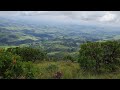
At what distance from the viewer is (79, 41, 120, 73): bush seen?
762cm

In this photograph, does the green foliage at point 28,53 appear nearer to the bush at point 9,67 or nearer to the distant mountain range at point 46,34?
the bush at point 9,67

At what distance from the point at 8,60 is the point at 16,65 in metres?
0.23

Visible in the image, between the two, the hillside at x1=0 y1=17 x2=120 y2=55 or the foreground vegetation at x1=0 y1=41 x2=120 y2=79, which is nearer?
the foreground vegetation at x1=0 y1=41 x2=120 y2=79

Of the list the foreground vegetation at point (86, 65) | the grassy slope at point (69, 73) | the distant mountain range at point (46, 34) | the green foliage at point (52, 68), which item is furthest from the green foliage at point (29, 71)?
the distant mountain range at point (46, 34)

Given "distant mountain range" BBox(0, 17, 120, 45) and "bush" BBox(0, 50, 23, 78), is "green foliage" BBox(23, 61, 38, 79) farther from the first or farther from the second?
"distant mountain range" BBox(0, 17, 120, 45)

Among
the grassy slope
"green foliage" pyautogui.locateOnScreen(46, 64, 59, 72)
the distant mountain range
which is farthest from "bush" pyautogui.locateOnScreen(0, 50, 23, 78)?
the distant mountain range

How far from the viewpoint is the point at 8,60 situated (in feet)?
21.1

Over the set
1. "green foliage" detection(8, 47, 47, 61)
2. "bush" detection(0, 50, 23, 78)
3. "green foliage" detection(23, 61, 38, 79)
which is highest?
"bush" detection(0, 50, 23, 78)

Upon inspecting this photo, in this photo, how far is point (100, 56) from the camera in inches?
304
